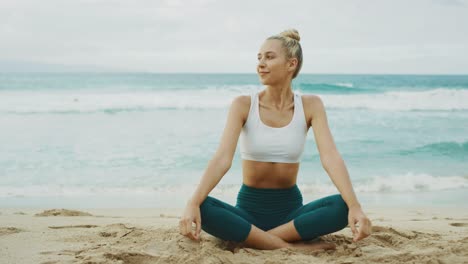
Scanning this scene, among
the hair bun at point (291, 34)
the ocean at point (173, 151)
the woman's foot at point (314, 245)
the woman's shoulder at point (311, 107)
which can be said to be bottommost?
the ocean at point (173, 151)

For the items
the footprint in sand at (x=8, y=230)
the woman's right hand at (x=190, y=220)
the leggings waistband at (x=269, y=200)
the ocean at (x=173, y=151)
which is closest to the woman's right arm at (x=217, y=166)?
the woman's right hand at (x=190, y=220)

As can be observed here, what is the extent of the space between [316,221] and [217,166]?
75 cm

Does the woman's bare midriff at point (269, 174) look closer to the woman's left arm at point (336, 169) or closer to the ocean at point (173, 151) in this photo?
the woman's left arm at point (336, 169)

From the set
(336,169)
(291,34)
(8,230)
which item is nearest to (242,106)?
(291,34)

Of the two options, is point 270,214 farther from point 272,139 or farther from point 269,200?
point 272,139

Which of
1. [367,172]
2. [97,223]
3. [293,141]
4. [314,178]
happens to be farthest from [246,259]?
[367,172]

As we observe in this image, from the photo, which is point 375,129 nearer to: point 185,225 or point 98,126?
point 98,126

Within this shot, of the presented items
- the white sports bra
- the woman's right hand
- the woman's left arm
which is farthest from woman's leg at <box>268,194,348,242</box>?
the woman's right hand

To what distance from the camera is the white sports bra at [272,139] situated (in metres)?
3.48

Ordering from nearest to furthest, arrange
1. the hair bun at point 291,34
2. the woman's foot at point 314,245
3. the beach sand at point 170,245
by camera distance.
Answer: the beach sand at point 170,245
the woman's foot at point 314,245
the hair bun at point 291,34

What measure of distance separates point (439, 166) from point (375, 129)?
5039mm

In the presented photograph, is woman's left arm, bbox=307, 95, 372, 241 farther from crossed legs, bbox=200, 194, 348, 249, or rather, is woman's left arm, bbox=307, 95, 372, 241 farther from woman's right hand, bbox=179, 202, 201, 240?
woman's right hand, bbox=179, 202, 201, 240

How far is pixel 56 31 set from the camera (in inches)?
1030

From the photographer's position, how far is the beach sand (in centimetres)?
319
